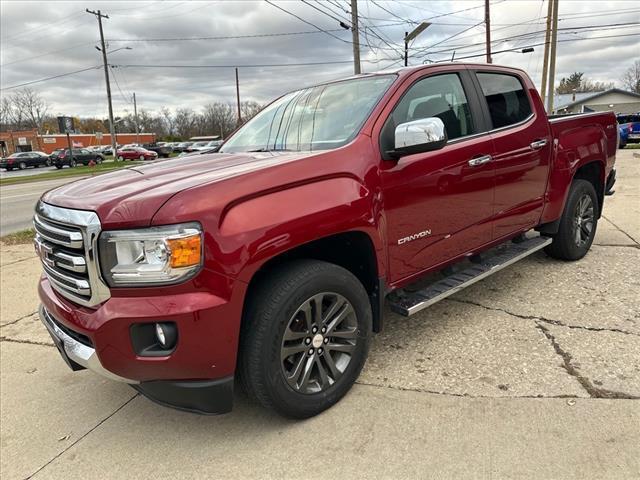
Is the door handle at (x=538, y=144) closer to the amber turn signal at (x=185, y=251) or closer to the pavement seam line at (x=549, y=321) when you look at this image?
the pavement seam line at (x=549, y=321)

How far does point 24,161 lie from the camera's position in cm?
4584

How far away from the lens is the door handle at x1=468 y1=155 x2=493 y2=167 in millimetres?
3512

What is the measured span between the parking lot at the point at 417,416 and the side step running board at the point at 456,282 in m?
0.39

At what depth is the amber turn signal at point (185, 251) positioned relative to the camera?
2156mm

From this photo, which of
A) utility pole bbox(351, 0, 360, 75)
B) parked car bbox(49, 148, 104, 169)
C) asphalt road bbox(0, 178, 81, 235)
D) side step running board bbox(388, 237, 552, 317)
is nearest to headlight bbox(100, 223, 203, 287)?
side step running board bbox(388, 237, 552, 317)

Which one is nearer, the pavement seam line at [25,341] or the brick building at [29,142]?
the pavement seam line at [25,341]

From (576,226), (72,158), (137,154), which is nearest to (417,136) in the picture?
(576,226)

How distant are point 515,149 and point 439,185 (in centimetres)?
111

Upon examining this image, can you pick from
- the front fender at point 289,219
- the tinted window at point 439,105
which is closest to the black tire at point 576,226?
the tinted window at point 439,105

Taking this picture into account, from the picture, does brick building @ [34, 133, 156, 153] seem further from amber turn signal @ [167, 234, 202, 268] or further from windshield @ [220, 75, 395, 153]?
amber turn signal @ [167, 234, 202, 268]

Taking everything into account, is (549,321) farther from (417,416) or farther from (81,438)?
(81,438)

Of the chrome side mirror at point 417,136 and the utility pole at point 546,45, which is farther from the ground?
the utility pole at point 546,45

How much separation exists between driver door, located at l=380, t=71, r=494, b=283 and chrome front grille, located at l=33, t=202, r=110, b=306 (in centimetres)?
161

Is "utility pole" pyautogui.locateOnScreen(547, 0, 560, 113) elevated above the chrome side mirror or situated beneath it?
elevated above
